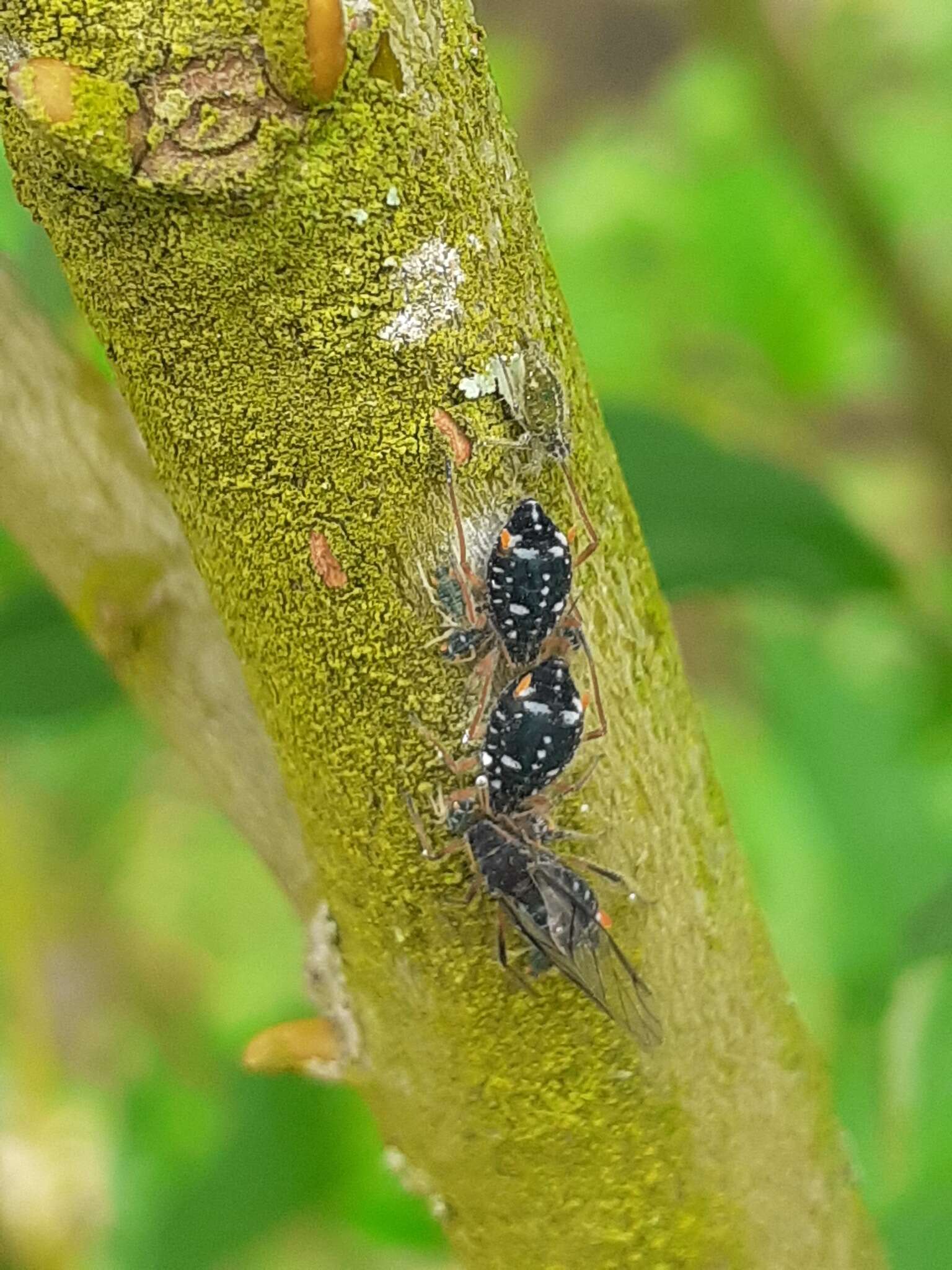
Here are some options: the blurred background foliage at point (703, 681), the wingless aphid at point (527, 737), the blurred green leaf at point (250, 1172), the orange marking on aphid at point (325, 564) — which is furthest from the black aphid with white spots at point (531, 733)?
the blurred green leaf at point (250, 1172)

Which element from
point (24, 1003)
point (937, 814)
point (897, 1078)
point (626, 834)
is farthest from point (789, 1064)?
point (24, 1003)

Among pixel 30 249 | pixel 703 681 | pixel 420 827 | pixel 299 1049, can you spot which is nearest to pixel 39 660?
pixel 30 249

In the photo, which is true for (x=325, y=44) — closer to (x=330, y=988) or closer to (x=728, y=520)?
(x=330, y=988)

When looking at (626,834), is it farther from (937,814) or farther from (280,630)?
(937,814)

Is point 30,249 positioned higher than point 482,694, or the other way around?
point 30,249


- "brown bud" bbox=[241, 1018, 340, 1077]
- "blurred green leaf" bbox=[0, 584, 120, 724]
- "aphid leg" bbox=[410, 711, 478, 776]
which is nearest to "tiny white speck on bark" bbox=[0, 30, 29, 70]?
"aphid leg" bbox=[410, 711, 478, 776]

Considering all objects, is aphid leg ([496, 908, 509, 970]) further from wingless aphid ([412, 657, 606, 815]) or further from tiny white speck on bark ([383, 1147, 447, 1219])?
tiny white speck on bark ([383, 1147, 447, 1219])
